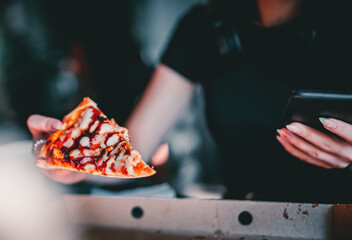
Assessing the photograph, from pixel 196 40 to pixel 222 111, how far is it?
0.30 metres

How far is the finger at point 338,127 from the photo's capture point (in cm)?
66

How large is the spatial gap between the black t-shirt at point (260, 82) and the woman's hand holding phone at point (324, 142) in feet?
0.33

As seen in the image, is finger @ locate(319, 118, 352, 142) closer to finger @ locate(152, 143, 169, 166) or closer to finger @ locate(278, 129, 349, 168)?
finger @ locate(278, 129, 349, 168)

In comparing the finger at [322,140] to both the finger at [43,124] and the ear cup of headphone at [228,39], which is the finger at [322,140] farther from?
the finger at [43,124]

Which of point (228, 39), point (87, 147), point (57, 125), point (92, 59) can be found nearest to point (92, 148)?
point (87, 147)

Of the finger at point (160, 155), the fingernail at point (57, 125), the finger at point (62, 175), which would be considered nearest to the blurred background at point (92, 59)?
the finger at point (160, 155)

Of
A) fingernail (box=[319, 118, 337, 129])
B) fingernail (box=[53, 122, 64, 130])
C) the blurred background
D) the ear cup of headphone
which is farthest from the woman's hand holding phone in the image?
the blurred background

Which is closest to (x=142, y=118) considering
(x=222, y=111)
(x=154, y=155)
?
(x=154, y=155)

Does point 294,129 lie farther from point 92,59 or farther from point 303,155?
point 92,59

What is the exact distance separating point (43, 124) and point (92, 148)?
0.17m

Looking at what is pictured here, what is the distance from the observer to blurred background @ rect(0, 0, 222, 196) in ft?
8.13

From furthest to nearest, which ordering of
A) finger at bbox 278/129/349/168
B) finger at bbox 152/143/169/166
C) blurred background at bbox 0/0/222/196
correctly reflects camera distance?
blurred background at bbox 0/0/222/196
finger at bbox 152/143/169/166
finger at bbox 278/129/349/168

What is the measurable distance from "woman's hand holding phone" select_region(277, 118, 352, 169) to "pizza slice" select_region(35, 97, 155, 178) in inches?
15.9

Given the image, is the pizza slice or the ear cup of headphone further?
the ear cup of headphone
